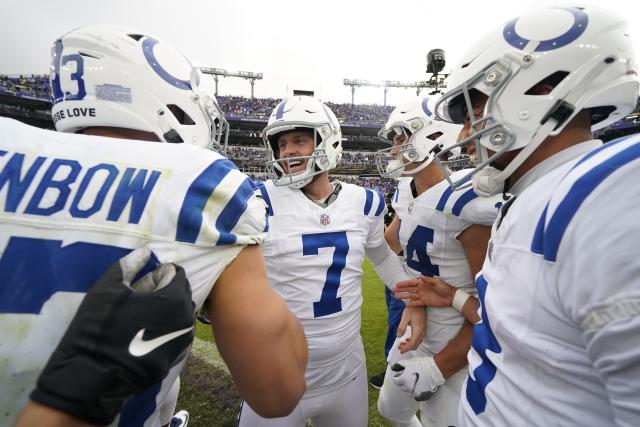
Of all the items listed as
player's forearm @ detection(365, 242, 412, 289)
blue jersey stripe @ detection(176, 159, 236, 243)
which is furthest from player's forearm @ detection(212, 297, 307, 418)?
player's forearm @ detection(365, 242, 412, 289)

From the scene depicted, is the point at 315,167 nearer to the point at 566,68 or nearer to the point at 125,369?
the point at 566,68

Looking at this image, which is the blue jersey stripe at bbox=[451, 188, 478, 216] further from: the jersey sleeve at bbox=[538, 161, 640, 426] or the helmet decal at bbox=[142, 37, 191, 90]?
the helmet decal at bbox=[142, 37, 191, 90]

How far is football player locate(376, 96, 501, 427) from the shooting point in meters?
1.88

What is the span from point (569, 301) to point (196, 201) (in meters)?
0.93

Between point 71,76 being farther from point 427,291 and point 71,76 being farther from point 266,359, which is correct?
point 427,291

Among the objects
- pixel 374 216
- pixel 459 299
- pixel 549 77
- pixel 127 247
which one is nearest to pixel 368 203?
pixel 374 216

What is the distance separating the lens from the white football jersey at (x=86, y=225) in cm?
62

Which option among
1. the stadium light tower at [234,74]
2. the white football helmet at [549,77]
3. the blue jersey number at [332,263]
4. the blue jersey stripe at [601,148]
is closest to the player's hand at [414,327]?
the blue jersey number at [332,263]

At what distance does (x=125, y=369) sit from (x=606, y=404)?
1.09m

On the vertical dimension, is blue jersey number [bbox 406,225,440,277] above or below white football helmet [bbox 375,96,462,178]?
below

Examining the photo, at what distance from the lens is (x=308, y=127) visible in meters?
2.34

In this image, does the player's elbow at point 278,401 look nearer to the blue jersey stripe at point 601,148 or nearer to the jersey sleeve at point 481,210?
the blue jersey stripe at point 601,148

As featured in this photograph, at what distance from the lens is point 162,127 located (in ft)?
4.03

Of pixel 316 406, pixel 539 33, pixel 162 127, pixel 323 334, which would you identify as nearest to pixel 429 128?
pixel 539 33
